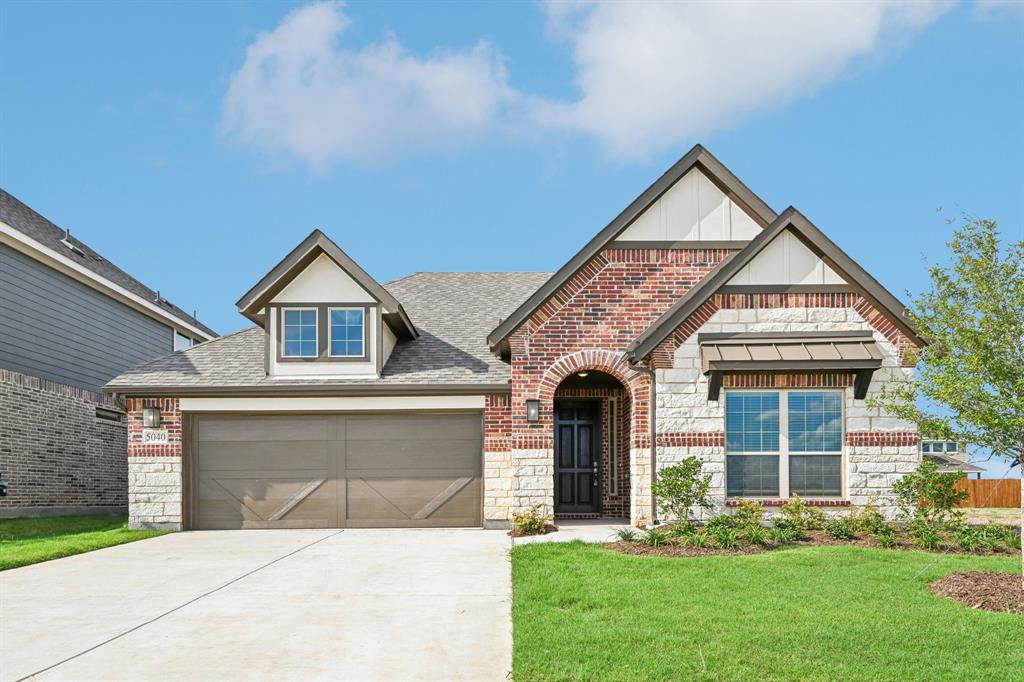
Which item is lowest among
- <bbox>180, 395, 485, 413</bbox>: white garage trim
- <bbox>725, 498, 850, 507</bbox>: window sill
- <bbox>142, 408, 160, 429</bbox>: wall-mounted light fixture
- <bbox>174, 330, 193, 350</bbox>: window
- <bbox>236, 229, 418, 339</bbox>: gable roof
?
<bbox>725, 498, 850, 507</bbox>: window sill

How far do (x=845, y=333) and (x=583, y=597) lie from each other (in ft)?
27.2

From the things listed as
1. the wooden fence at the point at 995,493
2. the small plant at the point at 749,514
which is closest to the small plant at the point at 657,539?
the small plant at the point at 749,514

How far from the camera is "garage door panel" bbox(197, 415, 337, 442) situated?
668 inches

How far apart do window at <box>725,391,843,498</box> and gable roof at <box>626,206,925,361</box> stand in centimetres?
158

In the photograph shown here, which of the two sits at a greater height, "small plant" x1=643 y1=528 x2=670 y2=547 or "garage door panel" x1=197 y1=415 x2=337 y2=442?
"garage door panel" x1=197 y1=415 x2=337 y2=442

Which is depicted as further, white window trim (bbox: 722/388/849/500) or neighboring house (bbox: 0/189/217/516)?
neighboring house (bbox: 0/189/217/516)

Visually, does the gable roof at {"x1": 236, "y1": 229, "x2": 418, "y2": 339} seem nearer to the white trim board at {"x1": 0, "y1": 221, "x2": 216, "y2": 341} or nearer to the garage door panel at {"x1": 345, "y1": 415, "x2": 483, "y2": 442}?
the garage door panel at {"x1": 345, "y1": 415, "x2": 483, "y2": 442}

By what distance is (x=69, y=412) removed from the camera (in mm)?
22594

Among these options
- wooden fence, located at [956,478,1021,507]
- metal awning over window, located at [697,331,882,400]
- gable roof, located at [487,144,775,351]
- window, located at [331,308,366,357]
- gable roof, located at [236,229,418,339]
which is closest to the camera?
metal awning over window, located at [697,331,882,400]

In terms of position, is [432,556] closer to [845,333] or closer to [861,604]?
[861,604]

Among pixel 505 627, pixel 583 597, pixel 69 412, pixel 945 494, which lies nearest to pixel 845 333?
pixel 945 494

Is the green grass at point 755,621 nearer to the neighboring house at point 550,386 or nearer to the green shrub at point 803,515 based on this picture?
the green shrub at point 803,515

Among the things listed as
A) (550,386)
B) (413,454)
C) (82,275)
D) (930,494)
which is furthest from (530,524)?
(82,275)

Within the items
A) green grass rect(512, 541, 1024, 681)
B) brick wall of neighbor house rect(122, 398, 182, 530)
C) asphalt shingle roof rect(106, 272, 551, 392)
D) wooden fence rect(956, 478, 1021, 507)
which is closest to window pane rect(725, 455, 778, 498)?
green grass rect(512, 541, 1024, 681)
